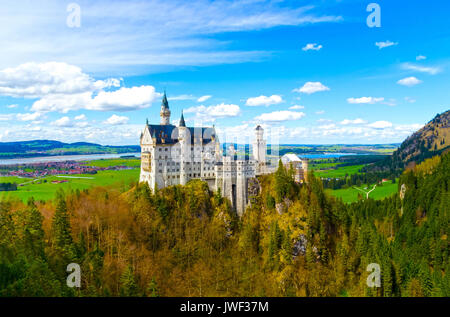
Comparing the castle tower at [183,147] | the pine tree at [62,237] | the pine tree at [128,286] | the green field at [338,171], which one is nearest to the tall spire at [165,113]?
the castle tower at [183,147]

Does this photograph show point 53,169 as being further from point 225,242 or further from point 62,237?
point 225,242

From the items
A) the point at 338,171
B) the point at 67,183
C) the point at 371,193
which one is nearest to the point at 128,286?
the point at 67,183

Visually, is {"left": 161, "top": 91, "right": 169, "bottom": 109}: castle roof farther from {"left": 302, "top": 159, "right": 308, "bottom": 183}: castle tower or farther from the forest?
{"left": 302, "top": 159, "right": 308, "bottom": 183}: castle tower

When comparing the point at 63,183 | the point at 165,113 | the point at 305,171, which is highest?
the point at 165,113

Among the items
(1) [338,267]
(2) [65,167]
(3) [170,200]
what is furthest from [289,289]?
(2) [65,167]

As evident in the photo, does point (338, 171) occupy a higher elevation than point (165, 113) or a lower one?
lower

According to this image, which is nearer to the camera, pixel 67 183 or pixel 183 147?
pixel 183 147

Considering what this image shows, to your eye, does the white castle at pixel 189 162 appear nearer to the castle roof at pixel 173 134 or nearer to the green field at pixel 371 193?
the castle roof at pixel 173 134
